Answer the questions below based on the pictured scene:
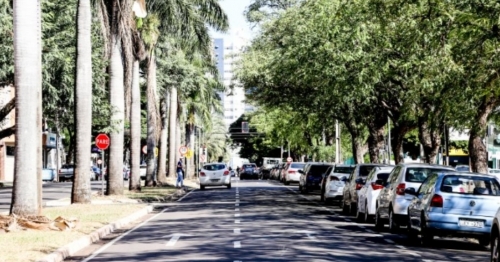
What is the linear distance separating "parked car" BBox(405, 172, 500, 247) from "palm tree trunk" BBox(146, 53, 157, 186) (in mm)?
29328

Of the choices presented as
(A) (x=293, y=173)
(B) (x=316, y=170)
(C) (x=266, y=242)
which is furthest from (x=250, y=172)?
(C) (x=266, y=242)

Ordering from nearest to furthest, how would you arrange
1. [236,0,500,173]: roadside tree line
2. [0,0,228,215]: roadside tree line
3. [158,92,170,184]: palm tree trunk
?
1. [236,0,500,173]: roadside tree line
2. [0,0,228,215]: roadside tree line
3. [158,92,170,184]: palm tree trunk

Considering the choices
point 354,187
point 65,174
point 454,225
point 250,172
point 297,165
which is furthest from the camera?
point 250,172

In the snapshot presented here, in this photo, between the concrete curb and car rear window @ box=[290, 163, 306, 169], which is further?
car rear window @ box=[290, 163, 306, 169]

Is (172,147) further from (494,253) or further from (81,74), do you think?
(494,253)

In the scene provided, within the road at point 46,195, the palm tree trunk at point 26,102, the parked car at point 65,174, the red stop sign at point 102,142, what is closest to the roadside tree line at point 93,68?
the palm tree trunk at point 26,102

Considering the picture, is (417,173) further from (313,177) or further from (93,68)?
(93,68)

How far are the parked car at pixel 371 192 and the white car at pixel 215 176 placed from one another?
25.9 meters

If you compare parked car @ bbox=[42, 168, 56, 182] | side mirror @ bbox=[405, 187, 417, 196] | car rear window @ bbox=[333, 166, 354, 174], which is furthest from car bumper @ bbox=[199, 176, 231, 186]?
side mirror @ bbox=[405, 187, 417, 196]

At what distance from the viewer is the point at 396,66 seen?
31.3m

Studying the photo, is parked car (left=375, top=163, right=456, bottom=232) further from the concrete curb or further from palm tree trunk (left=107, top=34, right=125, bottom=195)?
palm tree trunk (left=107, top=34, right=125, bottom=195)

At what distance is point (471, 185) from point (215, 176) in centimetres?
3414

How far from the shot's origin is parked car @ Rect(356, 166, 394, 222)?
24547 millimetres

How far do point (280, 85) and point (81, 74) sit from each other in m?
19.0
